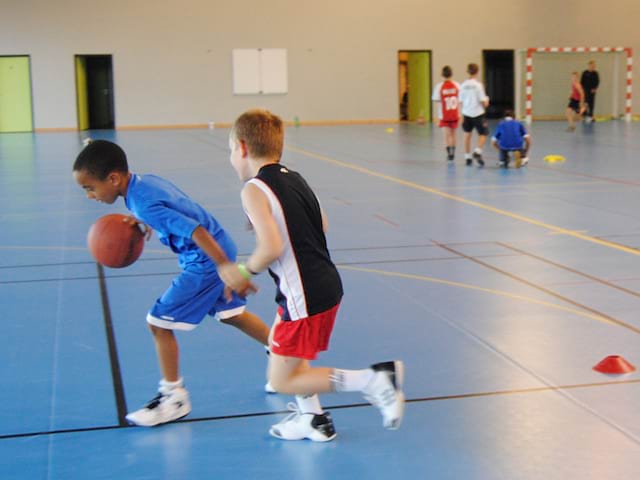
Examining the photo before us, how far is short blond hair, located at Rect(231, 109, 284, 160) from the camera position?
3.36m

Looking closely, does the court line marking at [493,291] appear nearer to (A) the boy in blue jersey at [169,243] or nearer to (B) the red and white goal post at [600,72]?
(A) the boy in blue jersey at [169,243]

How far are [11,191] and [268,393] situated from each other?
9316mm

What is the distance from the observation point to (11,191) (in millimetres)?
12336

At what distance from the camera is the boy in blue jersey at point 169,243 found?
3.59m

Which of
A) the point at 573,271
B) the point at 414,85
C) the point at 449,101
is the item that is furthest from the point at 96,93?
the point at 573,271

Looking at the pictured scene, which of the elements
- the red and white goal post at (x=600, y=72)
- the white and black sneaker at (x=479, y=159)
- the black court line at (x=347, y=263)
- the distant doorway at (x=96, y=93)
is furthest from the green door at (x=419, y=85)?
the black court line at (x=347, y=263)

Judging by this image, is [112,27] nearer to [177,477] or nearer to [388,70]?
[388,70]

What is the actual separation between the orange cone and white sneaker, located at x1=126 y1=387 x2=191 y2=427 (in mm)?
2091

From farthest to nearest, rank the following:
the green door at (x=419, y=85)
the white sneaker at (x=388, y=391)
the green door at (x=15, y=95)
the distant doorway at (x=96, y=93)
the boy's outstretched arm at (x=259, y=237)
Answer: the green door at (x=419, y=85), the distant doorway at (x=96, y=93), the green door at (x=15, y=95), the white sneaker at (x=388, y=391), the boy's outstretched arm at (x=259, y=237)

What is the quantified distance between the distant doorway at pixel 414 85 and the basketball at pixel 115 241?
92.5 feet

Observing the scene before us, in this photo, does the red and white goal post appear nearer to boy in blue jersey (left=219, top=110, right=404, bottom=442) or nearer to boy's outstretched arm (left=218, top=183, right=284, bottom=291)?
boy in blue jersey (left=219, top=110, right=404, bottom=442)

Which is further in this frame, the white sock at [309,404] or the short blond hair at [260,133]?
the white sock at [309,404]

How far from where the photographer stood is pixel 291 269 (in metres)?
3.36

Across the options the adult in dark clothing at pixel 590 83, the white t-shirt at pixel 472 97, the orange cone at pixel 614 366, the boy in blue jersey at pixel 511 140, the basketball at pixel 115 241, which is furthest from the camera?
the adult in dark clothing at pixel 590 83
